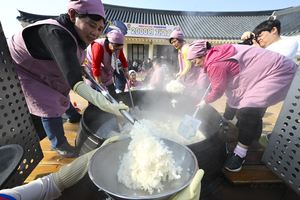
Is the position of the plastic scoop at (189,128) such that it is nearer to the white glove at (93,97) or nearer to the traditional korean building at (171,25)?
the white glove at (93,97)

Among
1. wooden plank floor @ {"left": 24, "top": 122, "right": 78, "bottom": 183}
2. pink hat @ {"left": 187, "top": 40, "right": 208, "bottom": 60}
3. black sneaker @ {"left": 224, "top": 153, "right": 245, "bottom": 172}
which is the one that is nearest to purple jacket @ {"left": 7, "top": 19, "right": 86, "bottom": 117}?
wooden plank floor @ {"left": 24, "top": 122, "right": 78, "bottom": 183}

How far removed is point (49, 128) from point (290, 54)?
11.8 ft

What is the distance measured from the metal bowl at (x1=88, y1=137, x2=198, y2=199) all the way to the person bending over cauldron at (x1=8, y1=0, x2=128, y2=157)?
0.39 m

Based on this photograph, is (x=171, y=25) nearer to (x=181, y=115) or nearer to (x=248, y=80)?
(x=181, y=115)

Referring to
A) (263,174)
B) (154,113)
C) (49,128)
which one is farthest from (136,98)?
(263,174)

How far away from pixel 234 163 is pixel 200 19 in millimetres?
20474

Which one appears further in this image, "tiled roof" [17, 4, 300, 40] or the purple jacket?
"tiled roof" [17, 4, 300, 40]

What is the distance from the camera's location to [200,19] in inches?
709

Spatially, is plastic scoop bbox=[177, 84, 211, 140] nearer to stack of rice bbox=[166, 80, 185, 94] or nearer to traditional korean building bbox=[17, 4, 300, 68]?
stack of rice bbox=[166, 80, 185, 94]

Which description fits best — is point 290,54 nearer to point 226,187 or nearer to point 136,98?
point 226,187

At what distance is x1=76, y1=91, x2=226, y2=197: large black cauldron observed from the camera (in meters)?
1.58

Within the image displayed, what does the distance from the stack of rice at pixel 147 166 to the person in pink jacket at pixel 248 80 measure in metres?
1.14

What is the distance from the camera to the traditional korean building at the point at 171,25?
12130 millimetres

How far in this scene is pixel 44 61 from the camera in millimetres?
1502
